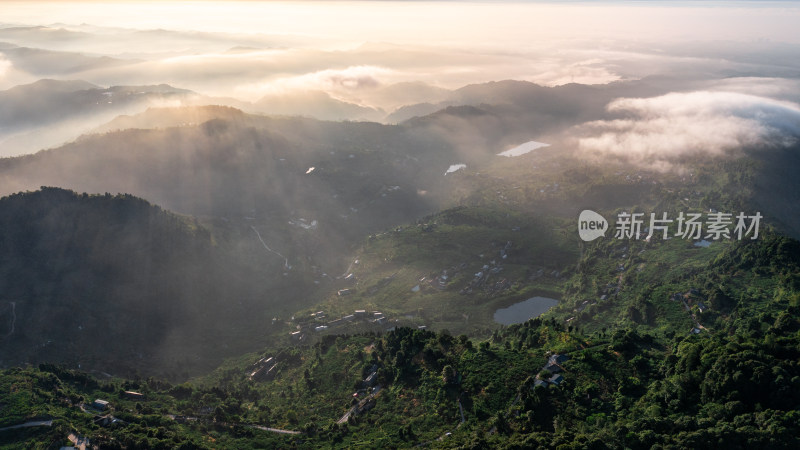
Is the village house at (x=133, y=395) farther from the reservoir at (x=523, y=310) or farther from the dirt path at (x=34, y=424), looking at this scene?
the reservoir at (x=523, y=310)

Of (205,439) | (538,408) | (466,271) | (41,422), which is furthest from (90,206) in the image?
(538,408)

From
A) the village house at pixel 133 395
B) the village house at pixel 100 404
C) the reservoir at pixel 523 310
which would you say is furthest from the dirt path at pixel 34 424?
the reservoir at pixel 523 310

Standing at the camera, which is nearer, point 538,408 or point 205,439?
point 538,408

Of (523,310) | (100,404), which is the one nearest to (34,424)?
(100,404)

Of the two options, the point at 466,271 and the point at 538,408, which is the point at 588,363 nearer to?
the point at 538,408

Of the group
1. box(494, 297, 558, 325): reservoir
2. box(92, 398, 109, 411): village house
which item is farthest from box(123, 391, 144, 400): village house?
box(494, 297, 558, 325): reservoir

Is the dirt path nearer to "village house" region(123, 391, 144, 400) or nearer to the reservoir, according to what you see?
"village house" region(123, 391, 144, 400)

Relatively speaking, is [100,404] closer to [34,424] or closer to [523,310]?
[34,424]

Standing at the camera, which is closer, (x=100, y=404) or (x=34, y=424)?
(x=34, y=424)
